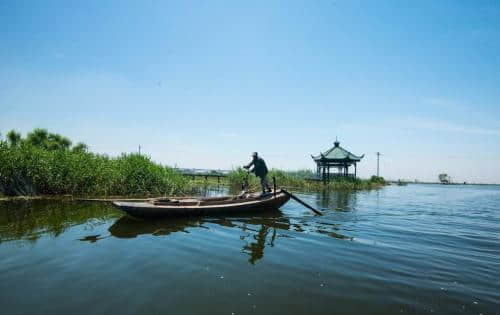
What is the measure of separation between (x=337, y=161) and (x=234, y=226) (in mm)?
25641

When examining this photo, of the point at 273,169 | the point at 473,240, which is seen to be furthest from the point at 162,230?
the point at 273,169

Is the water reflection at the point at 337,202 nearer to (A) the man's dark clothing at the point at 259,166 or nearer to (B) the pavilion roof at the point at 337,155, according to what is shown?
(A) the man's dark clothing at the point at 259,166

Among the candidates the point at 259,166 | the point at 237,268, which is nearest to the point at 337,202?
the point at 259,166

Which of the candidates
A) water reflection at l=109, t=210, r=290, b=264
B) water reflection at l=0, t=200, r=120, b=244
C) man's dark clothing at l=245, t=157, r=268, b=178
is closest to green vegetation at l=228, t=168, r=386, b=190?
man's dark clothing at l=245, t=157, r=268, b=178

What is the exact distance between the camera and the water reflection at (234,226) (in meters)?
6.80

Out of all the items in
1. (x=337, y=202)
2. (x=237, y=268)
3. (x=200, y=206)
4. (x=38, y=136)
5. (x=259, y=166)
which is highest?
(x=38, y=136)

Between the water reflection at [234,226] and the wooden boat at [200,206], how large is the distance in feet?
0.89

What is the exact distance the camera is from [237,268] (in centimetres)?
501

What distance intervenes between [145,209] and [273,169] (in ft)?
71.5

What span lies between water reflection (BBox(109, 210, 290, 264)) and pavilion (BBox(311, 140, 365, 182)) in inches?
898

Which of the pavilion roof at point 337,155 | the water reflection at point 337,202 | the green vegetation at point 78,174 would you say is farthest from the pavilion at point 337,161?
the green vegetation at point 78,174

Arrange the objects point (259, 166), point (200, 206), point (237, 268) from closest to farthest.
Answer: point (237, 268)
point (200, 206)
point (259, 166)

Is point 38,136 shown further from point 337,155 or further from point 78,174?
point 337,155

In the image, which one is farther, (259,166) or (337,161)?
(337,161)
